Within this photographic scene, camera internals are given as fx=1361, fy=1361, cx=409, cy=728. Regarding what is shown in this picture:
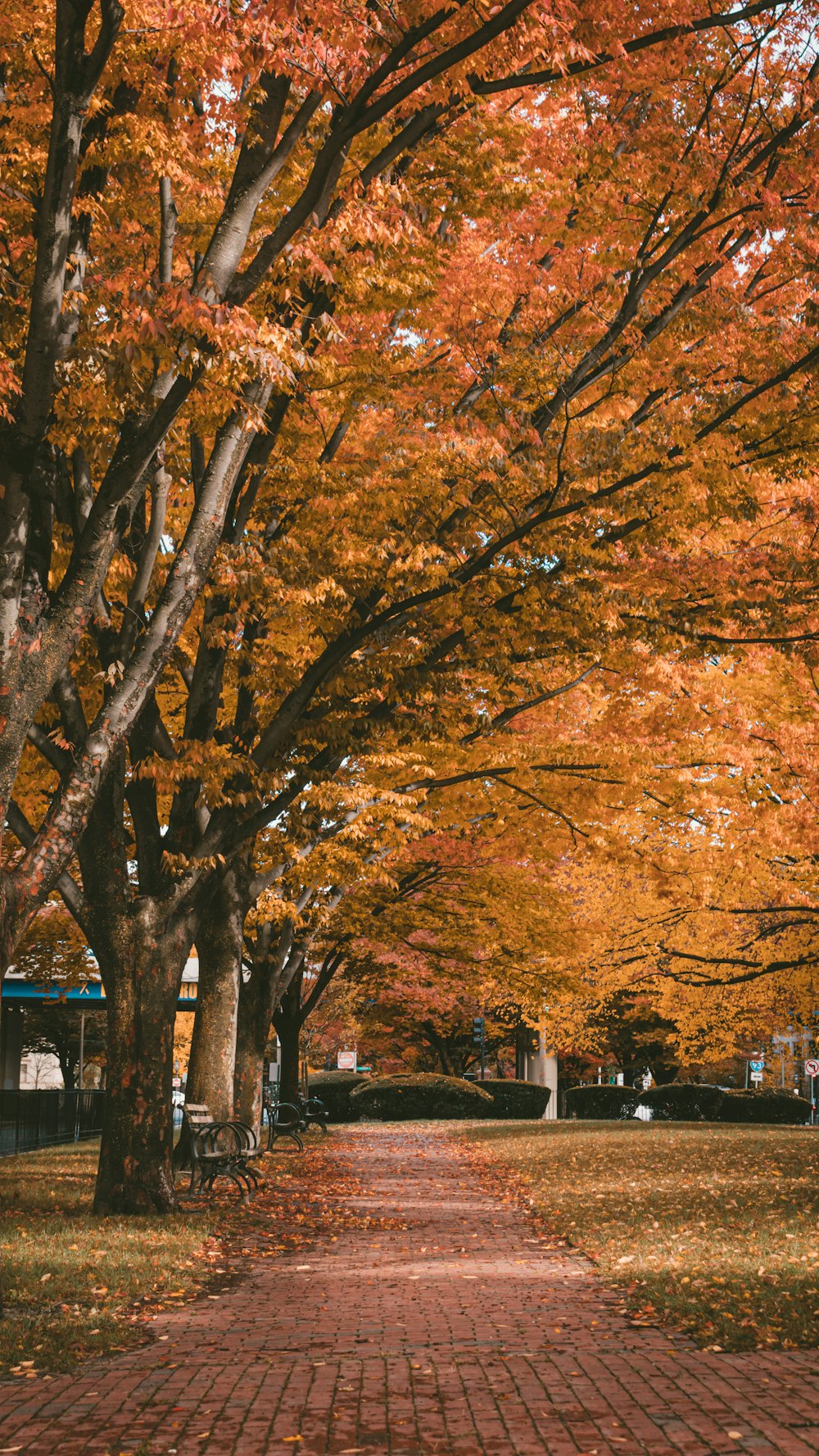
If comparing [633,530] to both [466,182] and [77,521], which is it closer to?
[466,182]

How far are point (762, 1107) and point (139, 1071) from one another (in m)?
28.7

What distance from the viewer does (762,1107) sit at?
1442 inches

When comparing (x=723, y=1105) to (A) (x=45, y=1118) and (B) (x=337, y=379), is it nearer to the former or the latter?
(A) (x=45, y=1118)

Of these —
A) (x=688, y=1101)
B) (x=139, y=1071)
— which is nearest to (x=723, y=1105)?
(x=688, y=1101)

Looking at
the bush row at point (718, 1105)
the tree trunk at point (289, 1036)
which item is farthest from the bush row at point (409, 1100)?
the tree trunk at point (289, 1036)

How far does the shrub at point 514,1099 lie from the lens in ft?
133

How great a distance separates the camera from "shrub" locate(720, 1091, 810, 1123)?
36.6m

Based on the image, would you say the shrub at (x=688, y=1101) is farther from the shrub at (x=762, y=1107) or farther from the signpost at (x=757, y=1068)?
the signpost at (x=757, y=1068)

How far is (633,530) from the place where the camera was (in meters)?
12.2

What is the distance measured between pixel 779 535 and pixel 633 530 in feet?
9.47

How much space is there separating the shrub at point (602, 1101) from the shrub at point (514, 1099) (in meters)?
3.66

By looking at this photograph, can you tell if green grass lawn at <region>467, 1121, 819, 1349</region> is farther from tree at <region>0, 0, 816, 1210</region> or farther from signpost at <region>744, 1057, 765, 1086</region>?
signpost at <region>744, 1057, 765, 1086</region>

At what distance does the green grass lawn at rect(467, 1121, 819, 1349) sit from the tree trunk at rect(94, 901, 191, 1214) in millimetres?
3478

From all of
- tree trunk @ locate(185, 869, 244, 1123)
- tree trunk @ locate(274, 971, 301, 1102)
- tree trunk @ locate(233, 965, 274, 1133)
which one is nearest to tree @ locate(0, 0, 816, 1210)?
tree trunk @ locate(185, 869, 244, 1123)
